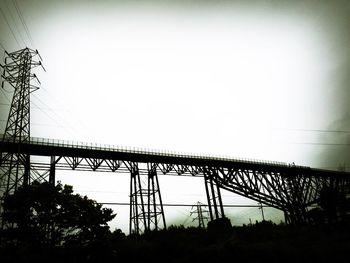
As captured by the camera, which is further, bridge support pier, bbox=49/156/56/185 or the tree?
bridge support pier, bbox=49/156/56/185

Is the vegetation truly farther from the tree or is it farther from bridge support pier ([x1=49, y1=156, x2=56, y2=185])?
bridge support pier ([x1=49, y1=156, x2=56, y2=185])

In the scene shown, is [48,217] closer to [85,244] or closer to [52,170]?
[85,244]

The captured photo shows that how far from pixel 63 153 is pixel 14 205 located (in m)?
8.05

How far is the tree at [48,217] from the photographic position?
484 inches

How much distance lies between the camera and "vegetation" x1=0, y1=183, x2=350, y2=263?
34.1 ft

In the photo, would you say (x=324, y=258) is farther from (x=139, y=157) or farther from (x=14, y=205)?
(x=139, y=157)

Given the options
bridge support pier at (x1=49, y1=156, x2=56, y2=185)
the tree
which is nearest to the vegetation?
the tree

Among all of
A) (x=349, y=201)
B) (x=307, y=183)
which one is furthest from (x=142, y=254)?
(x=349, y=201)

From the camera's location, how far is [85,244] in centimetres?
1207

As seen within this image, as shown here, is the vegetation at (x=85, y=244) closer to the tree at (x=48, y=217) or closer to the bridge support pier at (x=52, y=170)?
the tree at (x=48, y=217)

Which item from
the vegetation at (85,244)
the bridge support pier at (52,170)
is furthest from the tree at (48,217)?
the bridge support pier at (52,170)

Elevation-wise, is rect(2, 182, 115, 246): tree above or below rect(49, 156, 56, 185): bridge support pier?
below

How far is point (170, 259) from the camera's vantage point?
34.6ft

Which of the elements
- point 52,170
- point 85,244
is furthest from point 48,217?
point 52,170
